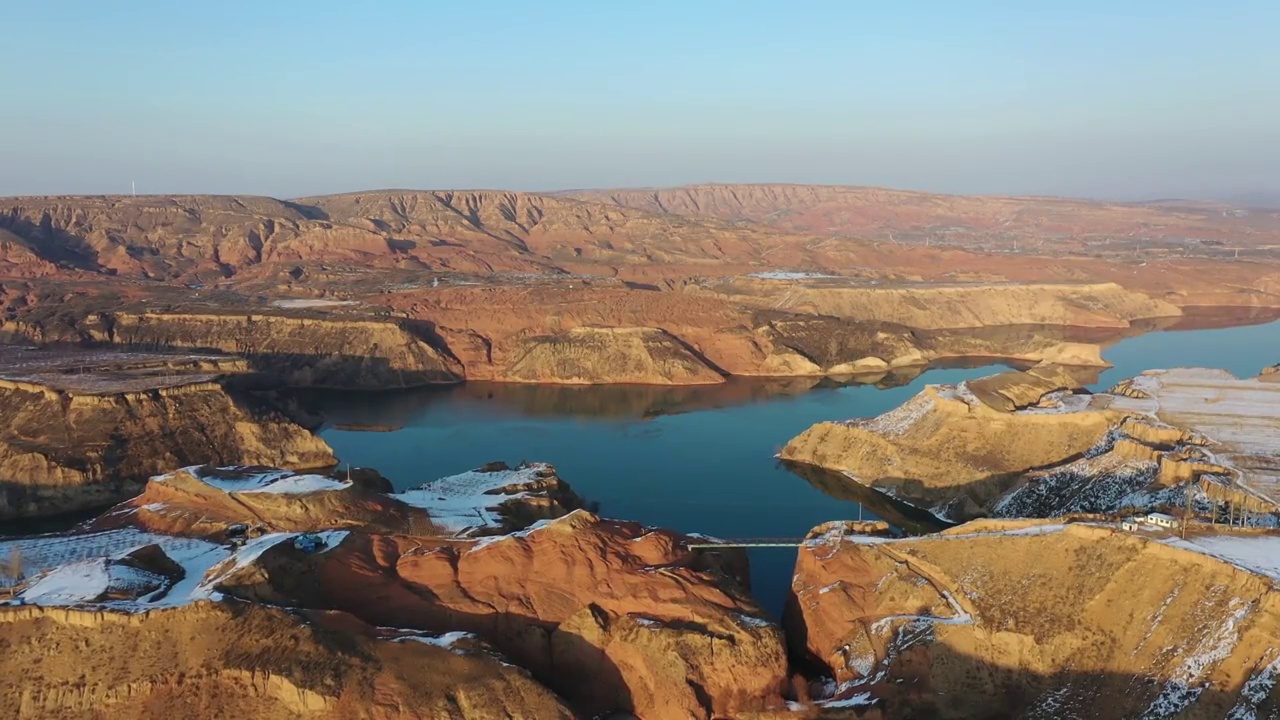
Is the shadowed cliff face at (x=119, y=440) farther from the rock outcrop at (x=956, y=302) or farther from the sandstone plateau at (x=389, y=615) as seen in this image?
the rock outcrop at (x=956, y=302)

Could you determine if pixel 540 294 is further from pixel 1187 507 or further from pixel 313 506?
pixel 1187 507

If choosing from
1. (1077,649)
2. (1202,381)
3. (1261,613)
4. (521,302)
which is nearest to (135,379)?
(521,302)

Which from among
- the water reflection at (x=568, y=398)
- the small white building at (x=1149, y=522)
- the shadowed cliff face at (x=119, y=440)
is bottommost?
the water reflection at (x=568, y=398)

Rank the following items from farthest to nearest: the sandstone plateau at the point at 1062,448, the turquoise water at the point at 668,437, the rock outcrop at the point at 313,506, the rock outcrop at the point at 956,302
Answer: the rock outcrop at the point at 956,302, the turquoise water at the point at 668,437, the sandstone plateau at the point at 1062,448, the rock outcrop at the point at 313,506

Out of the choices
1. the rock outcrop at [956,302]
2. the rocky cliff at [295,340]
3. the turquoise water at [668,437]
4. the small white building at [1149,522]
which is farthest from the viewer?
the rock outcrop at [956,302]

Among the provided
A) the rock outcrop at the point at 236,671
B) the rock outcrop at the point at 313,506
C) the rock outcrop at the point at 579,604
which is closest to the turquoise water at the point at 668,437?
the rock outcrop at the point at 313,506

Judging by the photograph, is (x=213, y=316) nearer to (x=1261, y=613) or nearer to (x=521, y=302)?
(x=521, y=302)

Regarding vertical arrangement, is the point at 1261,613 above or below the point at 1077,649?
above
